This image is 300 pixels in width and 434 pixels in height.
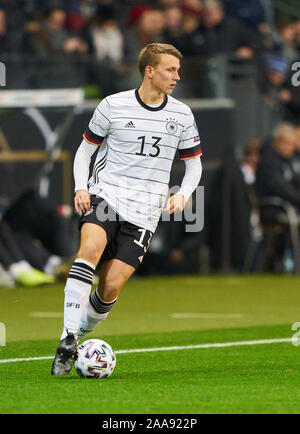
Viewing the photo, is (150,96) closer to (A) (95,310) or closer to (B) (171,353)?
(A) (95,310)

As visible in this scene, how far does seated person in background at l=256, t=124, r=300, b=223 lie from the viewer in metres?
18.4

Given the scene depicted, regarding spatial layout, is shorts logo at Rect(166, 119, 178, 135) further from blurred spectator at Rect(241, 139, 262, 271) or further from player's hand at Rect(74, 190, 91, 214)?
blurred spectator at Rect(241, 139, 262, 271)

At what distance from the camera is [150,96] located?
873 centimetres

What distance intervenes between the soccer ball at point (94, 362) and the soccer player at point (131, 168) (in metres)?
0.57

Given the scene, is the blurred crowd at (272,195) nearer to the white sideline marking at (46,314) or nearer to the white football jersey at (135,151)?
the white sideline marking at (46,314)

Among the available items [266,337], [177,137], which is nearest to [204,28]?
[266,337]

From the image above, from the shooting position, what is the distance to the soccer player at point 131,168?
8.57 m

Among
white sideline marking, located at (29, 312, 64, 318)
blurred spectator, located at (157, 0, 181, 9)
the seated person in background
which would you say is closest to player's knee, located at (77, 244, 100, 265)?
white sideline marking, located at (29, 312, 64, 318)

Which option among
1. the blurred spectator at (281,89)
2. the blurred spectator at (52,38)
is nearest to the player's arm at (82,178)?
the blurred spectator at (52,38)

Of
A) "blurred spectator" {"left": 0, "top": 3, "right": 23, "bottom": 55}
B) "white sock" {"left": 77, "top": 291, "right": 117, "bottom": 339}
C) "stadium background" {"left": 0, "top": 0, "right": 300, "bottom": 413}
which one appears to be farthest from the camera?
"blurred spectator" {"left": 0, "top": 3, "right": 23, "bottom": 55}

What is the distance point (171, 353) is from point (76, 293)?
69.6 inches

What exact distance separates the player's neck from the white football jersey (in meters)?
0.04

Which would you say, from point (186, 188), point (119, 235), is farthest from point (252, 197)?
point (119, 235)

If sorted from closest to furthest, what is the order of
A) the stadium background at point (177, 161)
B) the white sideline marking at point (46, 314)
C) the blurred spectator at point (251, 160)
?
the white sideline marking at point (46, 314) < the stadium background at point (177, 161) < the blurred spectator at point (251, 160)
